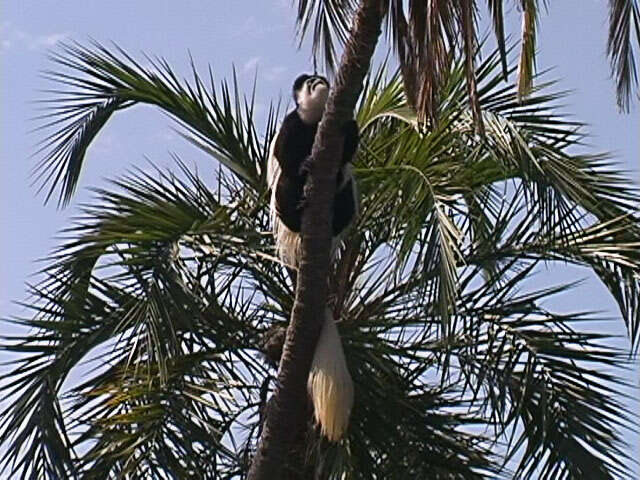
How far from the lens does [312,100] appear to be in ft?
22.1

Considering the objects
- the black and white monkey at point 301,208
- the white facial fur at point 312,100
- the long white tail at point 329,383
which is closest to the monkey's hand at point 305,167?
the black and white monkey at point 301,208

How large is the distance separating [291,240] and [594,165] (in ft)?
5.60

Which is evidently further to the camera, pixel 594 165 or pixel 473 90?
pixel 594 165

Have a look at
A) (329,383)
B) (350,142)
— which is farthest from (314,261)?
(350,142)

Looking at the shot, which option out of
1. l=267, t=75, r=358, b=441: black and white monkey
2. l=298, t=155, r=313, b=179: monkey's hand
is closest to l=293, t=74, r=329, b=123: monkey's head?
l=267, t=75, r=358, b=441: black and white monkey

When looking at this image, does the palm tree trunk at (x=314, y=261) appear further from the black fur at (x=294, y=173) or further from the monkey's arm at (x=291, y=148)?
the monkey's arm at (x=291, y=148)

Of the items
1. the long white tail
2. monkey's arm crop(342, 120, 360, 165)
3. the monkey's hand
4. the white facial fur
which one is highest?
the white facial fur

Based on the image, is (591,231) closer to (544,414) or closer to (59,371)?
(544,414)

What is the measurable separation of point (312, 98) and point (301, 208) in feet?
2.69

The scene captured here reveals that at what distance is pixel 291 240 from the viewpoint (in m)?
6.86

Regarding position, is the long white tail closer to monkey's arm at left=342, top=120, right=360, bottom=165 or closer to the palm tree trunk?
the palm tree trunk

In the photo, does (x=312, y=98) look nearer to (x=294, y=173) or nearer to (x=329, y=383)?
(x=294, y=173)

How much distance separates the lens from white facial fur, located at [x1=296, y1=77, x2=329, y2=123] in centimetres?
670

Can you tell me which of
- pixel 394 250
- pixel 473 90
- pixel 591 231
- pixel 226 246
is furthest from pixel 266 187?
pixel 473 90
